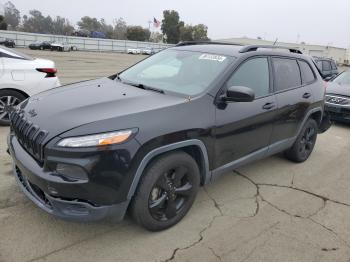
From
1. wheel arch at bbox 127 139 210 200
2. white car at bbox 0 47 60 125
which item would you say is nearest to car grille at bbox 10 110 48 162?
wheel arch at bbox 127 139 210 200

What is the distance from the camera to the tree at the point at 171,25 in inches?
3339

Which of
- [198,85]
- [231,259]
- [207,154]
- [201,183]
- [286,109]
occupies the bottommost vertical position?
[231,259]

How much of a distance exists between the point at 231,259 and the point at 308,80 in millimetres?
3266

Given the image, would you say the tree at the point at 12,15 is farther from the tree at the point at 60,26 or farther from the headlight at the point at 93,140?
the headlight at the point at 93,140

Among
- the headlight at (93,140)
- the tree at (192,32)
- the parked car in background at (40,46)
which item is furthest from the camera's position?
the tree at (192,32)

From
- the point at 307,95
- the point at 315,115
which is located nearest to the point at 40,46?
the point at 315,115

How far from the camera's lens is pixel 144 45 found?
222ft

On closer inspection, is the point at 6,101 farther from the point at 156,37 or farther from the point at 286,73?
the point at 156,37

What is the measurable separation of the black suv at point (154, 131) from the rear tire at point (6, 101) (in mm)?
2574

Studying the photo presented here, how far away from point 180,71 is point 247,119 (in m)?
0.94

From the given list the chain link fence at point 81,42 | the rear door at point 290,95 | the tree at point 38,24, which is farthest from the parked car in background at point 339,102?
the tree at point 38,24

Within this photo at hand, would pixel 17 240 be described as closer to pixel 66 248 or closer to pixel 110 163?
pixel 66 248

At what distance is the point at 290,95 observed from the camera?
15.1 feet

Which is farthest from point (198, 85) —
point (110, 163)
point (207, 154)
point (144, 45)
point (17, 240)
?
point (144, 45)
